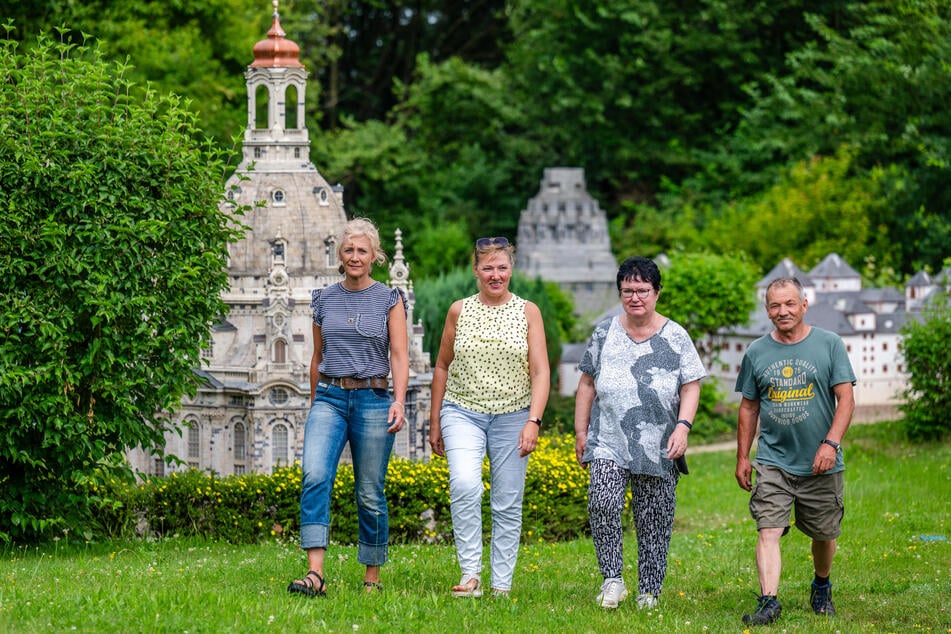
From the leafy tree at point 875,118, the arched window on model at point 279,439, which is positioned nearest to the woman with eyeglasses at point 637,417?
the arched window on model at point 279,439

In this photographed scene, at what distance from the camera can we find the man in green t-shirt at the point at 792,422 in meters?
10.0

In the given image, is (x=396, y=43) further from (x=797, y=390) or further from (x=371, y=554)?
(x=797, y=390)

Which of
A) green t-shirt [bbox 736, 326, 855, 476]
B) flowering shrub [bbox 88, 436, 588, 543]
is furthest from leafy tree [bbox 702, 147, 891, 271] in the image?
green t-shirt [bbox 736, 326, 855, 476]

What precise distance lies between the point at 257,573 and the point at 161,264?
171 inches

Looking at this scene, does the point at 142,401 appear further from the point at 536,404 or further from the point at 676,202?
the point at 676,202

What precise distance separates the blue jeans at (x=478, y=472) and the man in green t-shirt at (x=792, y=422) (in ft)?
5.31

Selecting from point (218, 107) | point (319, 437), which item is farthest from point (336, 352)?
point (218, 107)

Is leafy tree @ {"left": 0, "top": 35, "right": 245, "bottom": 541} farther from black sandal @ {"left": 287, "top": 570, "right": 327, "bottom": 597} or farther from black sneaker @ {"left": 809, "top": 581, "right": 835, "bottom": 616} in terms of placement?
black sneaker @ {"left": 809, "top": 581, "right": 835, "bottom": 616}

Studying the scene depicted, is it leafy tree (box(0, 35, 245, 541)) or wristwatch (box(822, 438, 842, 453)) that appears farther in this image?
leafy tree (box(0, 35, 245, 541))

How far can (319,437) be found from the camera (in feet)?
33.7

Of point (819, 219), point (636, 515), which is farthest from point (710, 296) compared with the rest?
point (636, 515)

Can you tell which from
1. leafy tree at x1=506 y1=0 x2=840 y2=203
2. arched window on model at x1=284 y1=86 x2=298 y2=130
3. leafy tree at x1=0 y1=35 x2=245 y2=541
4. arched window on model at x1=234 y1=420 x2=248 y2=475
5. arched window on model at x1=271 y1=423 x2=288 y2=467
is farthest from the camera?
leafy tree at x1=506 y1=0 x2=840 y2=203

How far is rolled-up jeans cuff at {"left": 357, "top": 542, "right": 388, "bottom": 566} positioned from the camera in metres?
10.5

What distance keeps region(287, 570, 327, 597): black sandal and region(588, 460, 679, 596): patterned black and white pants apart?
201cm
